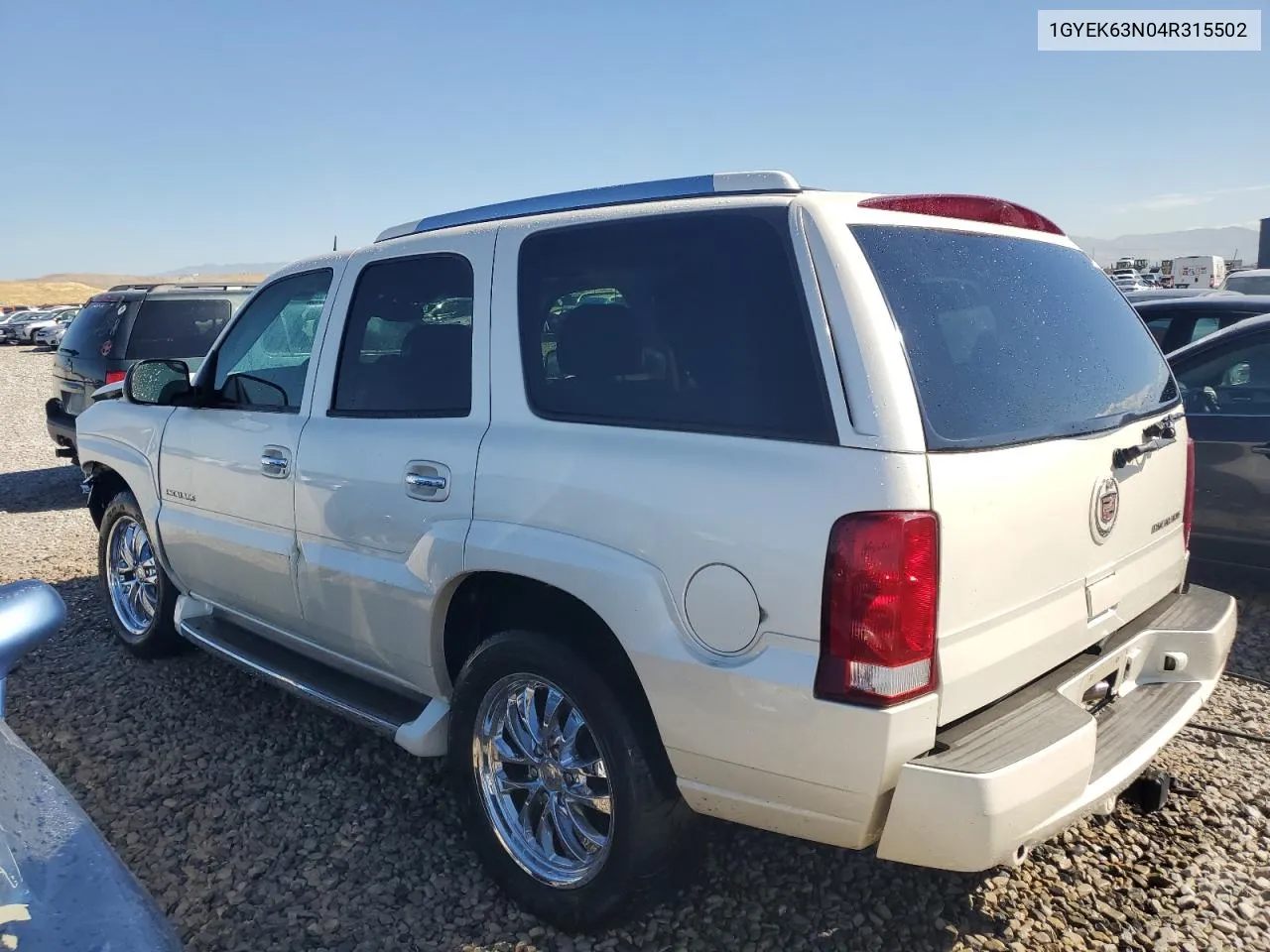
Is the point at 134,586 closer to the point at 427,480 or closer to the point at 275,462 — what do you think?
the point at 275,462

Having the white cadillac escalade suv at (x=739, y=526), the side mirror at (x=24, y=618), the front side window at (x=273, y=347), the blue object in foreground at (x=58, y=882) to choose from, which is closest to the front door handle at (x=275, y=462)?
the white cadillac escalade suv at (x=739, y=526)

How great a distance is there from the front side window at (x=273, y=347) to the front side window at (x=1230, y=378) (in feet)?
15.6

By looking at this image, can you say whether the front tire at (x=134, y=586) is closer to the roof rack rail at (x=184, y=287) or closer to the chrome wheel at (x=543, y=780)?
the chrome wheel at (x=543, y=780)

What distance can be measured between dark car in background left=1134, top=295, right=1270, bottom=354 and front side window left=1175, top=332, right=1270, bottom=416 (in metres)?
1.01

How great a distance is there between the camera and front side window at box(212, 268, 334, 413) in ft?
12.3

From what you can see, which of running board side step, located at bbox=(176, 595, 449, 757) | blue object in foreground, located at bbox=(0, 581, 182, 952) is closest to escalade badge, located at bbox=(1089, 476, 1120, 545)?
running board side step, located at bbox=(176, 595, 449, 757)

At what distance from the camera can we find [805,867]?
9.98 ft

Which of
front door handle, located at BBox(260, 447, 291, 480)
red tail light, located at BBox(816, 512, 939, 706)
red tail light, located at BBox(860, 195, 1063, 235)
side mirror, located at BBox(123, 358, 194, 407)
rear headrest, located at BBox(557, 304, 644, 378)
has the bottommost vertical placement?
red tail light, located at BBox(816, 512, 939, 706)

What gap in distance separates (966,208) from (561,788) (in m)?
2.00

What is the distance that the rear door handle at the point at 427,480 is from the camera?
2.88m

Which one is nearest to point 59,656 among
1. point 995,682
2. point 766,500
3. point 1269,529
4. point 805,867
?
point 805,867

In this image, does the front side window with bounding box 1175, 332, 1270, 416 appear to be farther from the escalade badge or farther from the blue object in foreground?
the blue object in foreground

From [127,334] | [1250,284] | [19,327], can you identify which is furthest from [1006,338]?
[19,327]

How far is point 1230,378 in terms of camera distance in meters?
5.46
